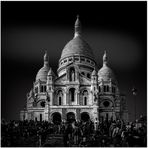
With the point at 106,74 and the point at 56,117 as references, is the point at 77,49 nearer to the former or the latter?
the point at 106,74

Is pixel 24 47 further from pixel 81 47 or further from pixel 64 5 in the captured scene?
pixel 81 47

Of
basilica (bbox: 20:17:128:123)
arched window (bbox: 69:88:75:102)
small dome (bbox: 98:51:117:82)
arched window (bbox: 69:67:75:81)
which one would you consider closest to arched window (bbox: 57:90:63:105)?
basilica (bbox: 20:17:128:123)

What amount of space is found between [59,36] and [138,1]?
5.21 metres

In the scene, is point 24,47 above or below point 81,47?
below

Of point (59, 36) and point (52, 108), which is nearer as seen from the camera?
point (59, 36)

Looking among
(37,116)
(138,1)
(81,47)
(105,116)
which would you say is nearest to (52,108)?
(37,116)

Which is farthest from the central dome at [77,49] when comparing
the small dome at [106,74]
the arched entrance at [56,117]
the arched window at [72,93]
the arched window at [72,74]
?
the arched entrance at [56,117]

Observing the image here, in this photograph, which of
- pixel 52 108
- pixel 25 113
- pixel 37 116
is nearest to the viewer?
pixel 52 108

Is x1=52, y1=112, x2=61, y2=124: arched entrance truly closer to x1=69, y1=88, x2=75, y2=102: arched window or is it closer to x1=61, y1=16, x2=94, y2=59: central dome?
x1=69, y1=88, x2=75, y2=102: arched window

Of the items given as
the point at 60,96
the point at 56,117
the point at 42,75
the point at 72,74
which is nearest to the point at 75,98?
the point at 60,96

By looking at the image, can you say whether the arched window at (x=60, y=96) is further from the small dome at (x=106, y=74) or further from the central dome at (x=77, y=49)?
the central dome at (x=77, y=49)

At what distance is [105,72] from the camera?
61906mm

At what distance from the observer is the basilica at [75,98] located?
163 feet

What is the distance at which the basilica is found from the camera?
49531mm
